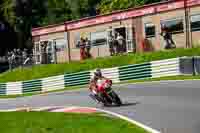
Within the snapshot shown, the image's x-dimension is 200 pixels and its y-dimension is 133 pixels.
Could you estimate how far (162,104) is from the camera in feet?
61.3

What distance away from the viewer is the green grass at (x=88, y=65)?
32.8m

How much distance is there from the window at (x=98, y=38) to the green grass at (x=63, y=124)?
24826mm

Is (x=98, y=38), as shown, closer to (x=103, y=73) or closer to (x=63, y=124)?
(x=103, y=73)

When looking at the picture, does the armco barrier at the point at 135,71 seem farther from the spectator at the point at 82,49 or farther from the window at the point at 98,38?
the spectator at the point at 82,49

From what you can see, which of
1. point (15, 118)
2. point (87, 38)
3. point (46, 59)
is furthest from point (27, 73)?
point (15, 118)

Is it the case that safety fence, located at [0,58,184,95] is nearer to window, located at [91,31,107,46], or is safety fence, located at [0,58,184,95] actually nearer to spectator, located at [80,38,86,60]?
spectator, located at [80,38,86,60]

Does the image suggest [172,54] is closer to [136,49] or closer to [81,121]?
[136,49]

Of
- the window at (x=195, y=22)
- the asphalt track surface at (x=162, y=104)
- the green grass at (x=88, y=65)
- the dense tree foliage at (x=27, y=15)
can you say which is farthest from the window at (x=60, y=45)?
the dense tree foliage at (x=27, y=15)

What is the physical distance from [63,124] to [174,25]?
2268cm

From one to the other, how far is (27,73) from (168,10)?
13044 mm

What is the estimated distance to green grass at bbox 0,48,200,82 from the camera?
3277cm

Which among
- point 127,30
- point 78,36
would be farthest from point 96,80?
point 78,36

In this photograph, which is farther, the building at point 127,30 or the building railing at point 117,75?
the building at point 127,30

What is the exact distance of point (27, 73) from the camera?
44.1 m
